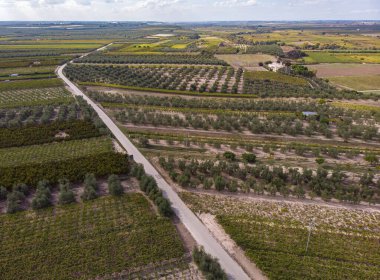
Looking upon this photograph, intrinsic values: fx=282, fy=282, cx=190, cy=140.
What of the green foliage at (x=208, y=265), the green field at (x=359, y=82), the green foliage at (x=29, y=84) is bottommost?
the green foliage at (x=208, y=265)

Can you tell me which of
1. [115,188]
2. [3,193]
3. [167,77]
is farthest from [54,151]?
[167,77]

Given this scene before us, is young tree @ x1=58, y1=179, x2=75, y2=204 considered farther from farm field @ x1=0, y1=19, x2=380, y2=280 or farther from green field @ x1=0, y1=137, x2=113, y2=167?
green field @ x1=0, y1=137, x2=113, y2=167

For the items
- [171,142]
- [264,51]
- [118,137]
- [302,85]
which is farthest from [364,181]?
[264,51]

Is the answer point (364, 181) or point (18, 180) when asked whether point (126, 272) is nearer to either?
point (18, 180)

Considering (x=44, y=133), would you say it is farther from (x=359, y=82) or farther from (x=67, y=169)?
(x=359, y=82)

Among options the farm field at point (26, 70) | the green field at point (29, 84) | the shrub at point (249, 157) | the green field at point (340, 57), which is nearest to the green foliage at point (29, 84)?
the green field at point (29, 84)

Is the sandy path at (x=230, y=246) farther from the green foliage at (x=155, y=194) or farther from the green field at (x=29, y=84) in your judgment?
the green field at (x=29, y=84)
